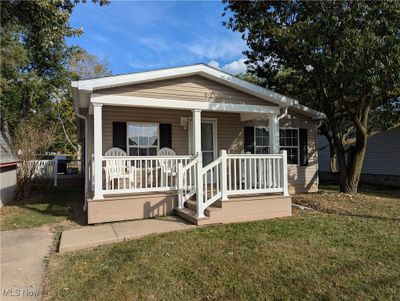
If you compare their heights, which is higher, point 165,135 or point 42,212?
point 165,135

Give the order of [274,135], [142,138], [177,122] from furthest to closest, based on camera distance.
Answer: [177,122] → [142,138] → [274,135]

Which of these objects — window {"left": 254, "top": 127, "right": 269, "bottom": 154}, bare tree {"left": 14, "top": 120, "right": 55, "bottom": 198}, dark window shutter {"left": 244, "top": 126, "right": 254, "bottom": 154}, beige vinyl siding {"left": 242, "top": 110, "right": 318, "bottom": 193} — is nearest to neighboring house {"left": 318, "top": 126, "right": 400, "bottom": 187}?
beige vinyl siding {"left": 242, "top": 110, "right": 318, "bottom": 193}

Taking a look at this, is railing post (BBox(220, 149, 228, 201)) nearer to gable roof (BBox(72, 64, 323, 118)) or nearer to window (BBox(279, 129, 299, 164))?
gable roof (BBox(72, 64, 323, 118))

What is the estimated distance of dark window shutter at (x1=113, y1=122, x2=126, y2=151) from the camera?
9219 mm

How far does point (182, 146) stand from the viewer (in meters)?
10.0

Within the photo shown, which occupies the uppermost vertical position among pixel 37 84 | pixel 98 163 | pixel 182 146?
pixel 37 84

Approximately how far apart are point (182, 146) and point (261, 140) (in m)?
3.03

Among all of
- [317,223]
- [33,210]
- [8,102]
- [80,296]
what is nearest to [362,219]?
[317,223]

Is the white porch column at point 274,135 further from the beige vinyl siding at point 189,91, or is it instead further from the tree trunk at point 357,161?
the tree trunk at point 357,161

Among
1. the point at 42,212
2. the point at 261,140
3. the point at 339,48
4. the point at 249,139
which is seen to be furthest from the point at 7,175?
the point at 339,48

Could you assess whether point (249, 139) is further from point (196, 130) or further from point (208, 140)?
point (196, 130)

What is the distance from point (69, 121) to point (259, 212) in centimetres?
2680

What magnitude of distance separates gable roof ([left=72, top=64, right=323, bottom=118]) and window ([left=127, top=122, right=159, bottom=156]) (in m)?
1.99

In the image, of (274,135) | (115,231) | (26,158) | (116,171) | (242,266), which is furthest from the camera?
(26,158)
